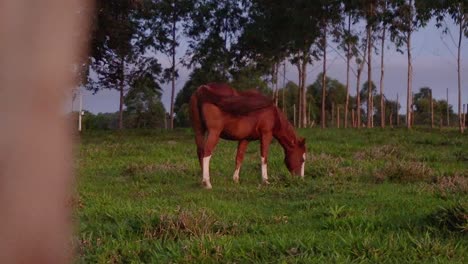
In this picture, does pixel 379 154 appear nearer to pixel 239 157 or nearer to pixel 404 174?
pixel 404 174

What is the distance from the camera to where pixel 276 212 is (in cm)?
773

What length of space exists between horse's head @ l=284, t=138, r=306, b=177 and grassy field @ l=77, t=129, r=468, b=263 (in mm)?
218

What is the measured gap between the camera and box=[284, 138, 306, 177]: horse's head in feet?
39.6

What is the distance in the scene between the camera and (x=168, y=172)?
39.7 ft

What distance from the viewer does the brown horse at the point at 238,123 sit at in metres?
11.2

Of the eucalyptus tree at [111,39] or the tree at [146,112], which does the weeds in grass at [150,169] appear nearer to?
the eucalyptus tree at [111,39]

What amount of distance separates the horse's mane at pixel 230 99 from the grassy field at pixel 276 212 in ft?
4.11

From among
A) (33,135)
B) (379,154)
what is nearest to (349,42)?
(379,154)

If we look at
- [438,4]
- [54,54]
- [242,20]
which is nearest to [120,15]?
[438,4]

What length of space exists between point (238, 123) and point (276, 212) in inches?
157

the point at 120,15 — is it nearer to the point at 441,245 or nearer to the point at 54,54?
the point at 441,245

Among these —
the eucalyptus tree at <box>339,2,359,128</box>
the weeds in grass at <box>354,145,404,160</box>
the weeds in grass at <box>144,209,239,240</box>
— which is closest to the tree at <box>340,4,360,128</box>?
the eucalyptus tree at <box>339,2,359,128</box>

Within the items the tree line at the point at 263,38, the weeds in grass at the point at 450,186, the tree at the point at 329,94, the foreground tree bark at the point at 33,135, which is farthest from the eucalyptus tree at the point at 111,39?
the tree at the point at 329,94

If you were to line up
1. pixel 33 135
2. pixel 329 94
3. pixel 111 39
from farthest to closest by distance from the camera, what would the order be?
pixel 329 94
pixel 111 39
pixel 33 135
